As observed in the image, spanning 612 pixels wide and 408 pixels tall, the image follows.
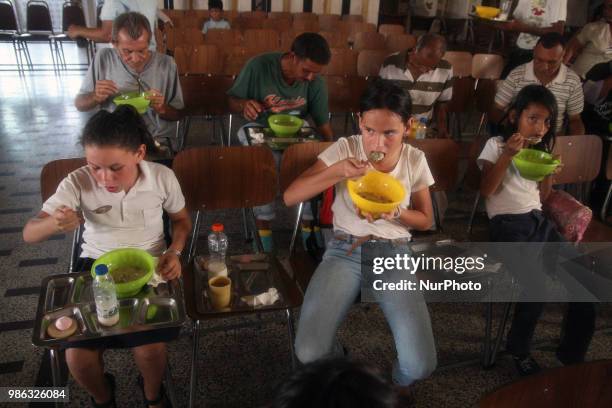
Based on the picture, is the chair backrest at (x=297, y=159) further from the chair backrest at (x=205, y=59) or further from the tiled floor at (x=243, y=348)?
the chair backrest at (x=205, y=59)

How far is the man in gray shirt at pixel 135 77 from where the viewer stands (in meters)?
2.27

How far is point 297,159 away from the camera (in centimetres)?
197

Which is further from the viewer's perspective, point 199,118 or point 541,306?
point 199,118

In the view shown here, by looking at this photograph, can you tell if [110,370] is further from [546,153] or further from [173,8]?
[173,8]

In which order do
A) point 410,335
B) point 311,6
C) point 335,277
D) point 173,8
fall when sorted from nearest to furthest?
point 410,335
point 335,277
point 173,8
point 311,6

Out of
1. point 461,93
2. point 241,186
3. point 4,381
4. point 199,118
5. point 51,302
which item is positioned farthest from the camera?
point 199,118

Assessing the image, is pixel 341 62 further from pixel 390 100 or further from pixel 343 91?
pixel 390 100

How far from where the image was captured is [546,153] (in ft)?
6.85

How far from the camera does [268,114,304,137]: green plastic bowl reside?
2475 millimetres

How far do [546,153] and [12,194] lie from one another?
335 cm

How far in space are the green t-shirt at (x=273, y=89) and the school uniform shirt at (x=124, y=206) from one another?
1133 millimetres

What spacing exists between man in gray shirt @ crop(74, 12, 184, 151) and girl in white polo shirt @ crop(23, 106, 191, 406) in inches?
26.4

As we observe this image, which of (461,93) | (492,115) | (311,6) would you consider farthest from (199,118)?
(311,6)

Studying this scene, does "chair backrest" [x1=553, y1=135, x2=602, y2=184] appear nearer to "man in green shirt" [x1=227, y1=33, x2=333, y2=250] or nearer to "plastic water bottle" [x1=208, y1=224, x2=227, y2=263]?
"man in green shirt" [x1=227, y1=33, x2=333, y2=250]
